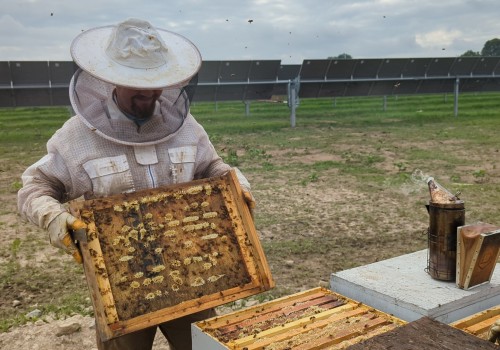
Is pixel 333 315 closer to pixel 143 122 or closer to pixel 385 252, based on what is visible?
pixel 143 122

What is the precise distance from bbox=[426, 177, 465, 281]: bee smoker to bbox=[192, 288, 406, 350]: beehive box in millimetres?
438

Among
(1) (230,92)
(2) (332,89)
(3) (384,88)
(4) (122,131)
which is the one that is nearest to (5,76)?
(1) (230,92)

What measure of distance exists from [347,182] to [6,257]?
170 inches

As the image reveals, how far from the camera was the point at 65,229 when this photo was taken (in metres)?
1.71

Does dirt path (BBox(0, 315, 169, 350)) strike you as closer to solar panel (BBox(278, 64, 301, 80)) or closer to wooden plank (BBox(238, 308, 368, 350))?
wooden plank (BBox(238, 308, 368, 350))

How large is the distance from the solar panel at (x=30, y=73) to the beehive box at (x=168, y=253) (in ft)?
37.1

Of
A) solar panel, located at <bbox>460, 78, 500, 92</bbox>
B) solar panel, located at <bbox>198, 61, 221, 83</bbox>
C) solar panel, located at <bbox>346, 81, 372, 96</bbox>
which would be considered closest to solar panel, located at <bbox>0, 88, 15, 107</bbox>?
solar panel, located at <bbox>198, 61, 221, 83</bbox>

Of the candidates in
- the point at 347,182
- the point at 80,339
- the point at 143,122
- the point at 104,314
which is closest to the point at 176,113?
the point at 143,122

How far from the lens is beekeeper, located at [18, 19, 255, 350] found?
1959mm

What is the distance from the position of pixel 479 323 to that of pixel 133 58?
61.8 inches

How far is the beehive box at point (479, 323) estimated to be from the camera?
5.49 feet

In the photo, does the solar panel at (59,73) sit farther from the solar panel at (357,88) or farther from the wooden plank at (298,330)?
the wooden plank at (298,330)

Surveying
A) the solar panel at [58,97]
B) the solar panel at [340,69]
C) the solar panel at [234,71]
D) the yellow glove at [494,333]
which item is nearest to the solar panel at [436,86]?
the solar panel at [340,69]

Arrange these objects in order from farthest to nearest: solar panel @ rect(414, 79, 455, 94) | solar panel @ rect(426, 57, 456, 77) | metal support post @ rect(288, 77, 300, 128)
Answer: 1. solar panel @ rect(414, 79, 455, 94)
2. solar panel @ rect(426, 57, 456, 77)
3. metal support post @ rect(288, 77, 300, 128)
